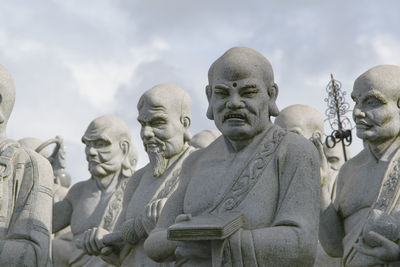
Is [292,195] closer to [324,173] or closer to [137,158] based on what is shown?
[324,173]

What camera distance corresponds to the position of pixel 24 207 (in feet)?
38.9

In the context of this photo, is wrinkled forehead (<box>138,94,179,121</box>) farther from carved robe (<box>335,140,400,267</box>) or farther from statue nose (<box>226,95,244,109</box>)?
statue nose (<box>226,95,244,109</box>)

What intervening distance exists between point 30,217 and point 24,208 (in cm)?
10

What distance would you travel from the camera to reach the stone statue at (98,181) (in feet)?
53.5

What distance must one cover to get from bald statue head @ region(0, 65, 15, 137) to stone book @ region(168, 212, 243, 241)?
2710 millimetres

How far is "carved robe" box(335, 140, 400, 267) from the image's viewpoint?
472 inches

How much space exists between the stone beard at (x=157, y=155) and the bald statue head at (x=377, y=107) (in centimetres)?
237

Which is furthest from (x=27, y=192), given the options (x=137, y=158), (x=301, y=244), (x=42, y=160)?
(x=137, y=158)

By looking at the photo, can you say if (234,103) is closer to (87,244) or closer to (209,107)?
(209,107)

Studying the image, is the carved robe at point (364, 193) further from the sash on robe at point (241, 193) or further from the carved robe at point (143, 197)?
the carved robe at point (143, 197)

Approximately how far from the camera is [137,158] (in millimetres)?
17969

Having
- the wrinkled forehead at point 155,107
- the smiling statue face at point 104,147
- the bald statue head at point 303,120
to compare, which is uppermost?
the bald statue head at point 303,120

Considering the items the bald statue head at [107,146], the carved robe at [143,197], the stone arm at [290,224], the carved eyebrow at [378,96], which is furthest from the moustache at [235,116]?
the bald statue head at [107,146]

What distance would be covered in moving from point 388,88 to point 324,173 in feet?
3.70
